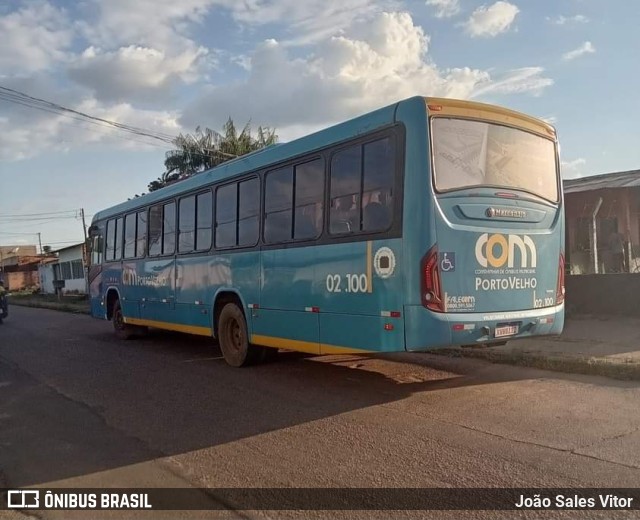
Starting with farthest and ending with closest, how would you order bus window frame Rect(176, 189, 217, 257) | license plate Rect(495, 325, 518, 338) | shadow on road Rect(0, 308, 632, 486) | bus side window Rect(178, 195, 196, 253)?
bus side window Rect(178, 195, 196, 253)
bus window frame Rect(176, 189, 217, 257)
license plate Rect(495, 325, 518, 338)
shadow on road Rect(0, 308, 632, 486)

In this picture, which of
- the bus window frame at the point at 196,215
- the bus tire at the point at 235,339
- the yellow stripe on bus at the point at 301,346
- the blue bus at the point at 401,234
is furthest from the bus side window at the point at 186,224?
the yellow stripe on bus at the point at 301,346

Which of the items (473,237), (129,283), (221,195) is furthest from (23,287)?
(473,237)

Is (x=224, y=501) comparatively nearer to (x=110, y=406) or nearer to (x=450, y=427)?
(x=450, y=427)

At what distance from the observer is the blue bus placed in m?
6.16

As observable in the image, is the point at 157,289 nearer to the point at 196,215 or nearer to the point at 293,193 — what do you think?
the point at 196,215

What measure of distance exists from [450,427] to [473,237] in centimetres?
204

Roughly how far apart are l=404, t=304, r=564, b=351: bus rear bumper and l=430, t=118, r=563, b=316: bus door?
0.07m

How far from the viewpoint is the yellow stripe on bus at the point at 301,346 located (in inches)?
273

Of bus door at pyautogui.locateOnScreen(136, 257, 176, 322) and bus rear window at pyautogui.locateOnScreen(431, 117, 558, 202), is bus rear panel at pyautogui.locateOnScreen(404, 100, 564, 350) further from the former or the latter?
bus door at pyautogui.locateOnScreen(136, 257, 176, 322)

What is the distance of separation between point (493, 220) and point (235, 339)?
4798 millimetres

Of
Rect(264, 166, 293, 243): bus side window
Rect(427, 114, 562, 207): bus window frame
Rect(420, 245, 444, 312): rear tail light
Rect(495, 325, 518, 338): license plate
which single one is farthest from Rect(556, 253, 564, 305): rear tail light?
Rect(264, 166, 293, 243): bus side window

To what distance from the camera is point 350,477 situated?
15.0ft

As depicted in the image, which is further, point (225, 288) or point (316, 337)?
point (225, 288)

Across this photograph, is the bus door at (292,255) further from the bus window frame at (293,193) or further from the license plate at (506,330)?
the license plate at (506,330)
